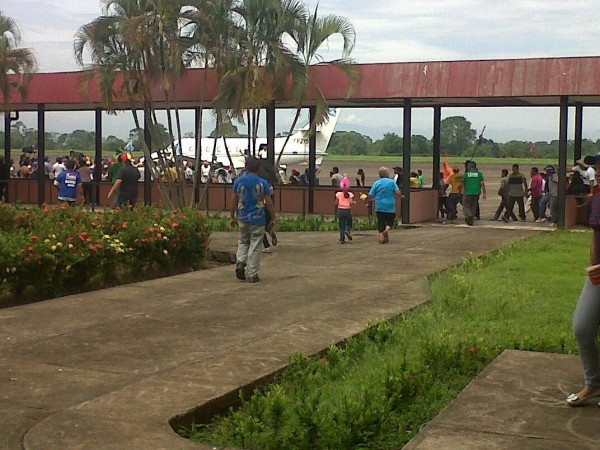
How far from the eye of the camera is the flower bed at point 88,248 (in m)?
10.2

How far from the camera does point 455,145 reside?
4731cm

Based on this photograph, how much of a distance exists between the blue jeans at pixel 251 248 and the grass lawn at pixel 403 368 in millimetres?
2212

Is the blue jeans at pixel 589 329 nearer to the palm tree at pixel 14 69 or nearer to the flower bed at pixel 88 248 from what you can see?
the flower bed at pixel 88 248

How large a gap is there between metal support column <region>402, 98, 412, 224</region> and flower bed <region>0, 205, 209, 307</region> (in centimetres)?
857

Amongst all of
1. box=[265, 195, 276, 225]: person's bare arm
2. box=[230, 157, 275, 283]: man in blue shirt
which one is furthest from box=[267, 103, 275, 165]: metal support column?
box=[230, 157, 275, 283]: man in blue shirt

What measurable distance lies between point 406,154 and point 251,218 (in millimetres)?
10097

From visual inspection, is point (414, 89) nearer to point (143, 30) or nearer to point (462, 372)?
point (143, 30)

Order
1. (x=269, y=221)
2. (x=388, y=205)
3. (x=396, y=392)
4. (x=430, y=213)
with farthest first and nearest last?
(x=430, y=213)
(x=388, y=205)
(x=269, y=221)
(x=396, y=392)

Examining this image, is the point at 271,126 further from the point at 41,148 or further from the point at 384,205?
the point at 384,205

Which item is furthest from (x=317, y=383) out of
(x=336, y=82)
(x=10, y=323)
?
(x=336, y=82)

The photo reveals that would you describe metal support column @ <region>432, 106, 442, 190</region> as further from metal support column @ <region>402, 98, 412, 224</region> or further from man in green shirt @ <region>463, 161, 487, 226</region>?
metal support column @ <region>402, 98, 412, 224</region>

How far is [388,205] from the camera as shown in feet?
57.0

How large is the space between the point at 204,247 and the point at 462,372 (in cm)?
709

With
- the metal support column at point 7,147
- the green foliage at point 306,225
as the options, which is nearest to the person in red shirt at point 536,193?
the green foliage at point 306,225
